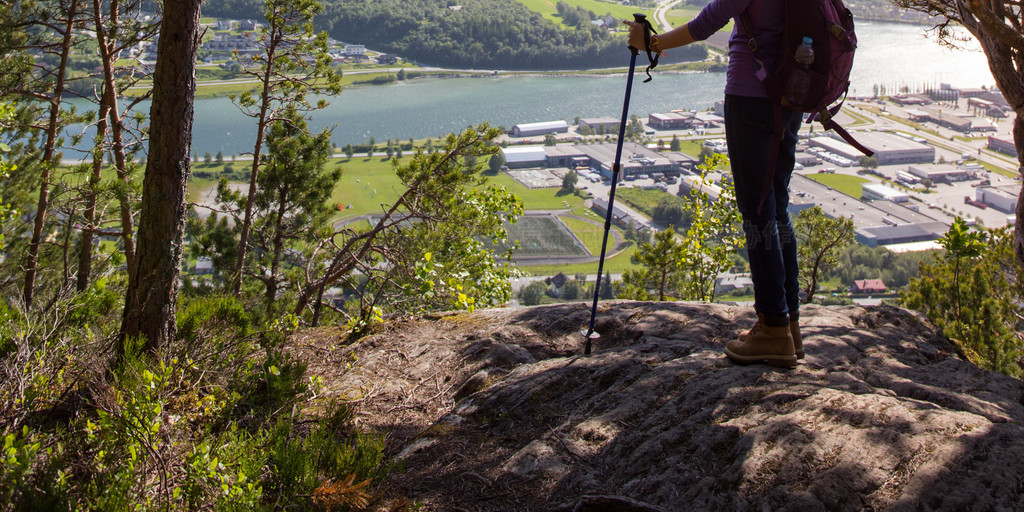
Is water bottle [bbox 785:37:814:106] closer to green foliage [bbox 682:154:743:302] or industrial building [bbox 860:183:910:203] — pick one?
green foliage [bbox 682:154:743:302]

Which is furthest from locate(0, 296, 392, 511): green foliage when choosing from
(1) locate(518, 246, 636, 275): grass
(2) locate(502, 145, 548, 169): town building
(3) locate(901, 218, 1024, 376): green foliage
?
(2) locate(502, 145, 548, 169): town building

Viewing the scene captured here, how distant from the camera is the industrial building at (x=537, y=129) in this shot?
45.4 meters

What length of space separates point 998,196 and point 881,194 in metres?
5.25

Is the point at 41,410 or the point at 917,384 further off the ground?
the point at 917,384

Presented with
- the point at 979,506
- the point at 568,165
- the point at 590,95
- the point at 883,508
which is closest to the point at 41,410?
the point at 883,508

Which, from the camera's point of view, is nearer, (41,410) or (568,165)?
(41,410)

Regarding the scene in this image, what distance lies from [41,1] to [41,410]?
713 centimetres

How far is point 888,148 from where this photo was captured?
4494 cm

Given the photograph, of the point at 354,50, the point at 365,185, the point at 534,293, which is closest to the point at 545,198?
the point at 365,185

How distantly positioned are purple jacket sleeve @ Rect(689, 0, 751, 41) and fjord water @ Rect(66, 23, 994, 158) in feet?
129

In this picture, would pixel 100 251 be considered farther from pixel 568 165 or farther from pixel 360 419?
pixel 568 165

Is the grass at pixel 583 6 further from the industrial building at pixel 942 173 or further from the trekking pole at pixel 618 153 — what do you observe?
the trekking pole at pixel 618 153

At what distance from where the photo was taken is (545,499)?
2.36m

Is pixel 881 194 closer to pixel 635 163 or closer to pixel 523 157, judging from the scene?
pixel 635 163
